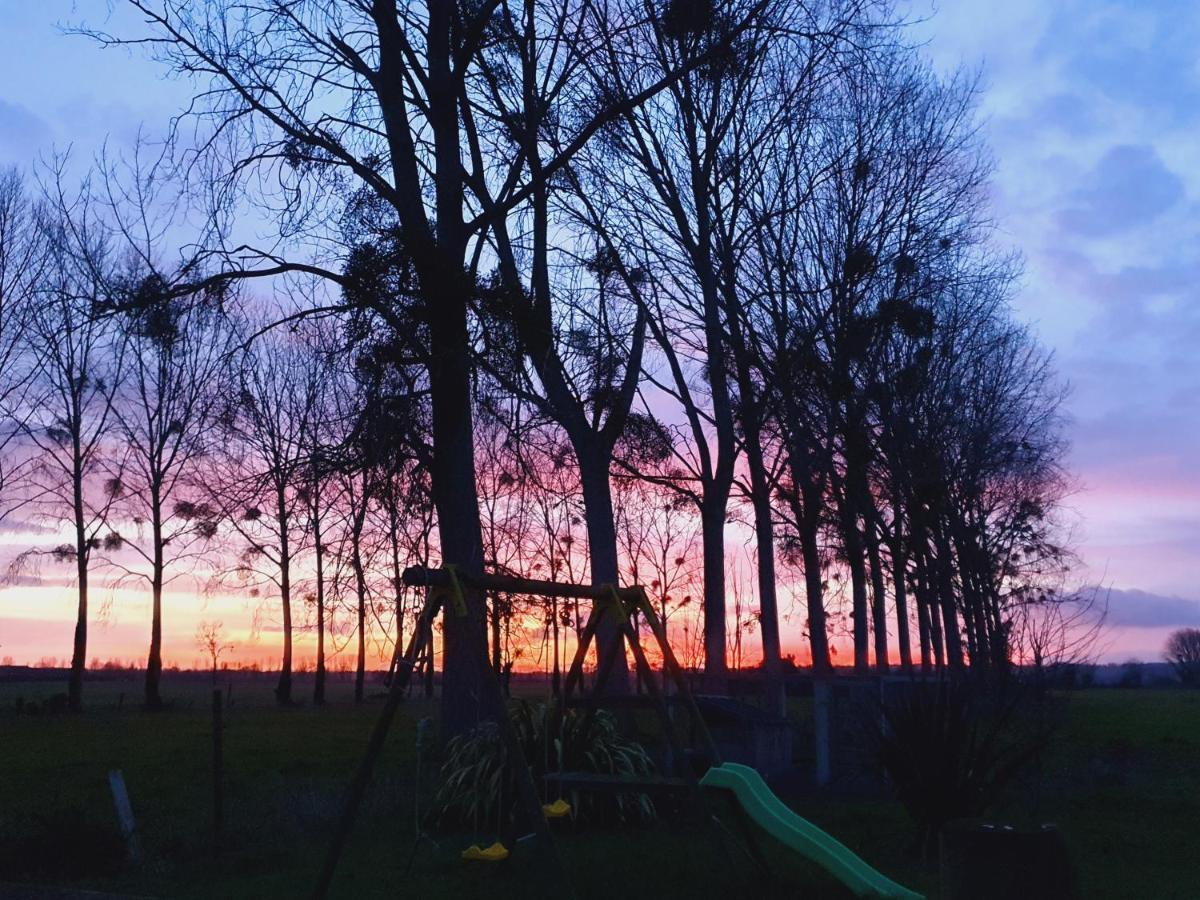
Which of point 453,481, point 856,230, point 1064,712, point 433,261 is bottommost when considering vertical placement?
point 1064,712

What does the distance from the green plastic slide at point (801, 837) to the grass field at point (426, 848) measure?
0.62 m

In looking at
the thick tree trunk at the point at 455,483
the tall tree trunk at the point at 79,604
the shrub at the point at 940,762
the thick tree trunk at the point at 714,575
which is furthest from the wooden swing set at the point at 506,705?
the tall tree trunk at the point at 79,604

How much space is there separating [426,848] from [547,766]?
1.36 m

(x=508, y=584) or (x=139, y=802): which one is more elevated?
(x=508, y=584)

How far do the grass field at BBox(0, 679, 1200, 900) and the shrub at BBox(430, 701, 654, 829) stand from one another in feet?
0.85

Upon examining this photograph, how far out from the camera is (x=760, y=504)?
84.7 feet

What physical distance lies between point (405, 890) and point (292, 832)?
3343 mm

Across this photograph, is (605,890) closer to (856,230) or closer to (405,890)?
(405,890)

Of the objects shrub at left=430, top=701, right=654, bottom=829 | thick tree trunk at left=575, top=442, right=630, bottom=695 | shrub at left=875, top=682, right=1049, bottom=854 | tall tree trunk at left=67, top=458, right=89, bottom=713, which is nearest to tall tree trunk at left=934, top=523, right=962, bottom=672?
thick tree trunk at left=575, top=442, right=630, bottom=695

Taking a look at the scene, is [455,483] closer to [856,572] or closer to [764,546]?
[764,546]

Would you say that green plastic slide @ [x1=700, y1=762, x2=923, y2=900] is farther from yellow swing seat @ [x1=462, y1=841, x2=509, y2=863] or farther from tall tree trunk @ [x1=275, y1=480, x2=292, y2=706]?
tall tree trunk @ [x1=275, y1=480, x2=292, y2=706]

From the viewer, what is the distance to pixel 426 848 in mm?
10922

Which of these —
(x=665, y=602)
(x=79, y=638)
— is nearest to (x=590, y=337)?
(x=665, y=602)

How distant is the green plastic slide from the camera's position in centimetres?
798
